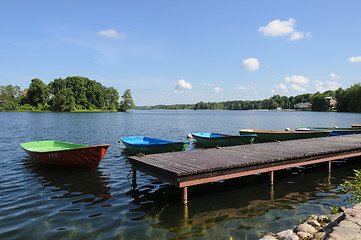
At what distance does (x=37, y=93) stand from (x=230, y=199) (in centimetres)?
12111

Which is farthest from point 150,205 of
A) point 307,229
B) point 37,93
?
point 37,93

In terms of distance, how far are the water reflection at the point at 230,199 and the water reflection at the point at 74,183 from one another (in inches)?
50.3

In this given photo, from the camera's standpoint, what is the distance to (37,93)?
10856 cm

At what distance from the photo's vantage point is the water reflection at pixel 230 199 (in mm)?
6230

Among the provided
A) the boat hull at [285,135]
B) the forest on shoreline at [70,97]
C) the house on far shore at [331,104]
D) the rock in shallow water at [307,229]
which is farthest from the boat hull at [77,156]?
the house on far shore at [331,104]

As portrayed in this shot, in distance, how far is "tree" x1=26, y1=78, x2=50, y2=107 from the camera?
108 metres

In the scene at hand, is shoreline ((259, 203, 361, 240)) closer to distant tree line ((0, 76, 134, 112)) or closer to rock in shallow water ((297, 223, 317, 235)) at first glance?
rock in shallow water ((297, 223, 317, 235))

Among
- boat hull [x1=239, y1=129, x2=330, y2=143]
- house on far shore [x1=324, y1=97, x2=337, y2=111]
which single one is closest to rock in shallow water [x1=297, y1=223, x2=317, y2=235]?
boat hull [x1=239, y1=129, x2=330, y2=143]

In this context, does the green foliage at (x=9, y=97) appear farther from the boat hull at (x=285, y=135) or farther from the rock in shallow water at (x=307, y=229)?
the rock in shallow water at (x=307, y=229)

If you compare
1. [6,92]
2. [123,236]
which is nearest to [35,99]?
[6,92]

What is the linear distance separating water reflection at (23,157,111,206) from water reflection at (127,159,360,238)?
1.28m

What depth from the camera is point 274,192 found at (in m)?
8.40

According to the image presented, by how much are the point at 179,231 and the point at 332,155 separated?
817cm

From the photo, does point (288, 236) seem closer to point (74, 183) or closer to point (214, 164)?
point (214, 164)
